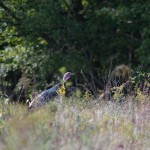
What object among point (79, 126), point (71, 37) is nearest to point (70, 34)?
→ point (71, 37)

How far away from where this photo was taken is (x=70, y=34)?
19438mm

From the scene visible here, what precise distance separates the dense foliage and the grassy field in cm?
919

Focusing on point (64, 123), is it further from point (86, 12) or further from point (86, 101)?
point (86, 12)

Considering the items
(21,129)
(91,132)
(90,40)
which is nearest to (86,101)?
(91,132)

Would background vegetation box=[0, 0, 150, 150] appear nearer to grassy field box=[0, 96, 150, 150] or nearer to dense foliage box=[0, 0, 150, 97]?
dense foliage box=[0, 0, 150, 97]

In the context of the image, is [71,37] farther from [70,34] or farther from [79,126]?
[79,126]

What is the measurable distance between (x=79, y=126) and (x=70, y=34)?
1269 centimetres

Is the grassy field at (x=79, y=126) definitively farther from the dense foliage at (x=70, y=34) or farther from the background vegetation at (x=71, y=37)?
the dense foliage at (x=70, y=34)

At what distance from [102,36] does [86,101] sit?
10.2 meters

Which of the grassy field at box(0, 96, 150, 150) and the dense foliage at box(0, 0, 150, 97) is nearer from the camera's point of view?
the grassy field at box(0, 96, 150, 150)

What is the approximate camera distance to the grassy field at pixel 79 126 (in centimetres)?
540

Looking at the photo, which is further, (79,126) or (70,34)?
(70,34)

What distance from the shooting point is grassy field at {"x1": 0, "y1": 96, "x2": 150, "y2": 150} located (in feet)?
17.7

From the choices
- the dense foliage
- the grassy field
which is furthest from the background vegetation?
the grassy field
